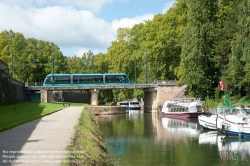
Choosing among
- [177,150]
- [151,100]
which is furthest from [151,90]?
[177,150]

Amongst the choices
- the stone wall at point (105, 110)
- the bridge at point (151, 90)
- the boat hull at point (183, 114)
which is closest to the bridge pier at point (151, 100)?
the bridge at point (151, 90)

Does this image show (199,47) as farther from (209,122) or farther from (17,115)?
(17,115)

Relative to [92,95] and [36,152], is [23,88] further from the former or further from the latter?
[36,152]

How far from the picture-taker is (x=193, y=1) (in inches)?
2240

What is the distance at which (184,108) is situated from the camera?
190ft

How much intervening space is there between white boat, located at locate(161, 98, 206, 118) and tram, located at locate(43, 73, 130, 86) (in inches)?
600

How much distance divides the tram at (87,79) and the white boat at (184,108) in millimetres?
15242

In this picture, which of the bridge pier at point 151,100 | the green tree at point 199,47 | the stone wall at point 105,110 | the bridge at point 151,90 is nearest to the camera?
the green tree at point 199,47

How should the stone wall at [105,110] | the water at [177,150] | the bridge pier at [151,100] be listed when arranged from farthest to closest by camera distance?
the bridge pier at [151,100], the stone wall at [105,110], the water at [177,150]

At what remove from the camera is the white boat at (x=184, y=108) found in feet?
182

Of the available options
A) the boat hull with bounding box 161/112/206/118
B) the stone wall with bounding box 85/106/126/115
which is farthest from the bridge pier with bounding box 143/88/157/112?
the boat hull with bounding box 161/112/206/118

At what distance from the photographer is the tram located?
74.6m

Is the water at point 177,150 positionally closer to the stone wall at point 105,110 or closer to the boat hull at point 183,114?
the boat hull at point 183,114

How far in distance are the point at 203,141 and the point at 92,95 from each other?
47532mm
